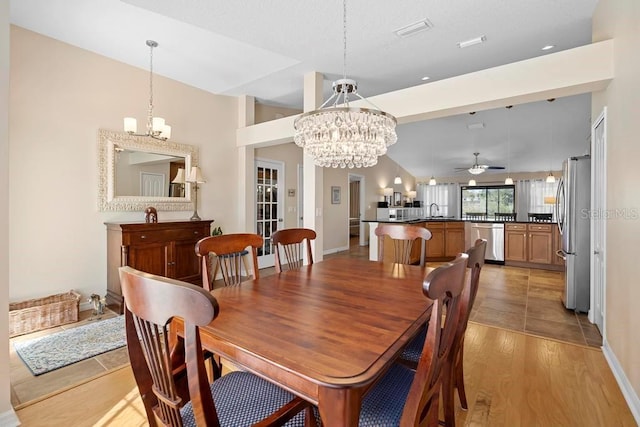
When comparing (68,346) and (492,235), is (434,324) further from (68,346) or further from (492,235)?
(492,235)

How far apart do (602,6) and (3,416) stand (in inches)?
189

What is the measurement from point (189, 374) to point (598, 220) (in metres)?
3.48

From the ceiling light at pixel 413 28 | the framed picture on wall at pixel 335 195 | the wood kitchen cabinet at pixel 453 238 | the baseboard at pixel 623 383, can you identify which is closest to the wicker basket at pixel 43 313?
the ceiling light at pixel 413 28

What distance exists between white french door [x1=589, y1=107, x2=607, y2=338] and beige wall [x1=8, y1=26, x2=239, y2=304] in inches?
174

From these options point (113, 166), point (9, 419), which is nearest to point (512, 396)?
point (9, 419)

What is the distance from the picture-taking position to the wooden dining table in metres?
0.87

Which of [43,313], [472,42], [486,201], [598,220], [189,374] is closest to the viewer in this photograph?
[189,374]

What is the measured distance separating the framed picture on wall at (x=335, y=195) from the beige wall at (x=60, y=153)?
4.29 meters

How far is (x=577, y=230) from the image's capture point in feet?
11.0

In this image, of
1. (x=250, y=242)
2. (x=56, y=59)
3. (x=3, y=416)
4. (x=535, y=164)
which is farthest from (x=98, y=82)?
(x=535, y=164)

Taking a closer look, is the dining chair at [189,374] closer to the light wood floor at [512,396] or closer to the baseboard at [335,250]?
the light wood floor at [512,396]

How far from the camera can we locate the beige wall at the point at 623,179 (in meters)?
1.88

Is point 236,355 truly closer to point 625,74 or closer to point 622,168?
point 622,168

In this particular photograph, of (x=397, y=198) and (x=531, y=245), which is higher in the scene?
(x=397, y=198)
